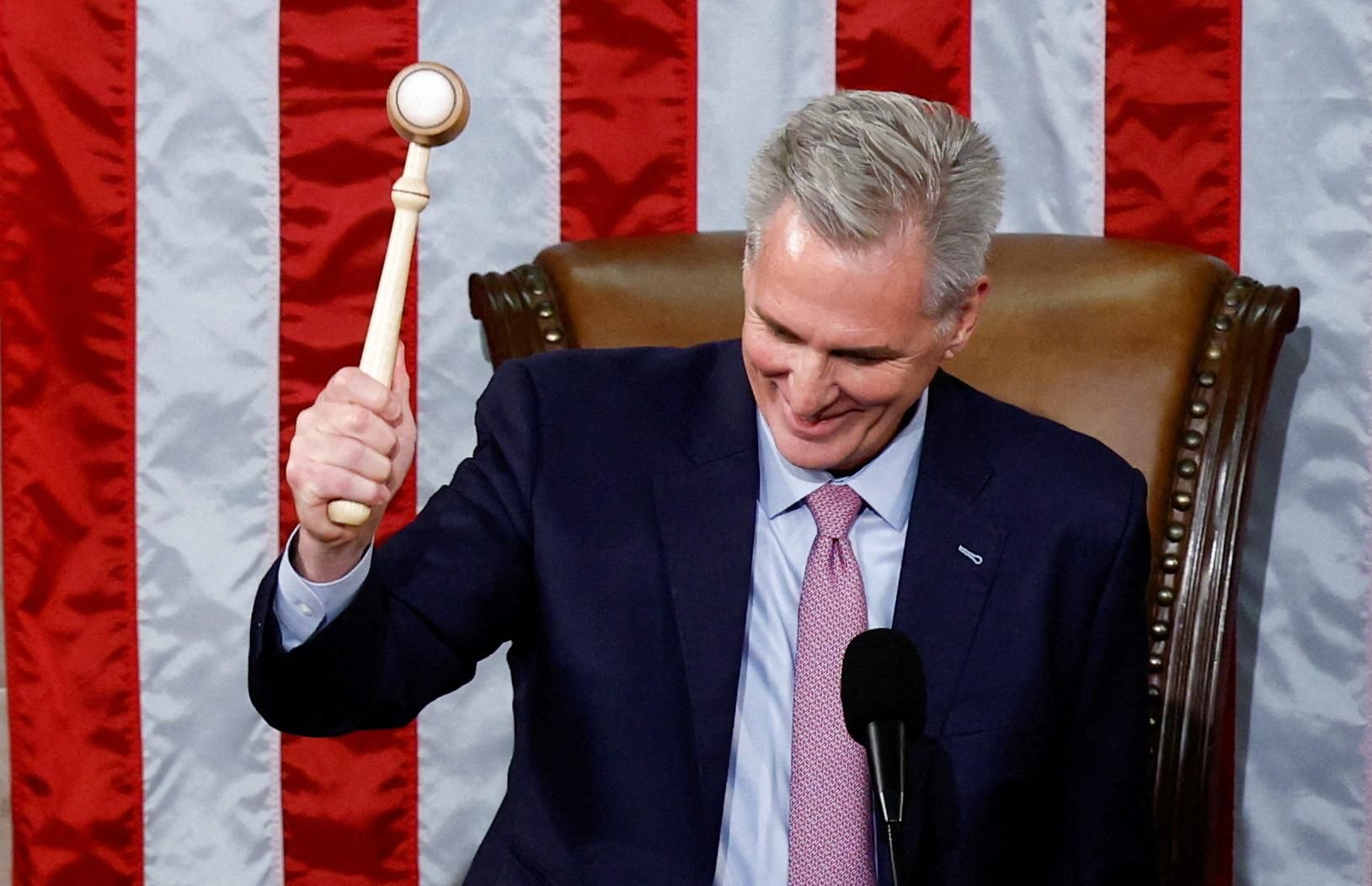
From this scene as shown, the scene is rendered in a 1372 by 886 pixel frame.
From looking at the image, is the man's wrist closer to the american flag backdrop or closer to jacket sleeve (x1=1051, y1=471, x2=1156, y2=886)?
jacket sleeve (x1=1051, y1=471, x2=1156, y2=886)

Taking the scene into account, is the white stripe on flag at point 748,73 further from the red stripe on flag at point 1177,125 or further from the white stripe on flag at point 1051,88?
the red stripe on flag at point 1177,125

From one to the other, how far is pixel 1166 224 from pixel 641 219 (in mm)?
716

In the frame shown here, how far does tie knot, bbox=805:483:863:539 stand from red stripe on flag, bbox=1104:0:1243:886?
0.82 m

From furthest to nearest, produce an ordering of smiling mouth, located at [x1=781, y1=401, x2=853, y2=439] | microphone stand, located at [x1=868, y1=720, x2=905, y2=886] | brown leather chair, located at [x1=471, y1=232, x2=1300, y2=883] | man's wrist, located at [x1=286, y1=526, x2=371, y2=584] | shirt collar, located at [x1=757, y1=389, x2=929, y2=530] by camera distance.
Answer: brown leather chair, located at [x1=471, y1=232, x2=1300, y2=883]
shirt collar, located at [x1=757, y1=389, x2=929, y2=530]
smiling mouth, located at [x1=781, y1=401, x2=853, y2=439]
man's wrist, located at [x1=286, y1=526, x2=371, y2=584]
microphone stand, located at [x1=868, y1=720, x2=905, y2=886]

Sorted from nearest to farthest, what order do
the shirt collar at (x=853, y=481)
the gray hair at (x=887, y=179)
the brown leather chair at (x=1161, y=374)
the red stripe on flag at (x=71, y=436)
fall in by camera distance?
the gray hair at (x=887, y=179), the shirt collar at (x=853, y=481), the brown leather chair at (x=1161, y=374), the red stripe on flag at (x=71, y=436)

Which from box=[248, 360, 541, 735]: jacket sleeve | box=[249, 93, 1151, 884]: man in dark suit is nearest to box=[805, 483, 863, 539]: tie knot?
box=[249, 93, 1151, 884]: man in dark suit

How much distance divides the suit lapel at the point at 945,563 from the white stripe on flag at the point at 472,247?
787 millimetres

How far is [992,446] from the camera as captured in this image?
69.1 inches

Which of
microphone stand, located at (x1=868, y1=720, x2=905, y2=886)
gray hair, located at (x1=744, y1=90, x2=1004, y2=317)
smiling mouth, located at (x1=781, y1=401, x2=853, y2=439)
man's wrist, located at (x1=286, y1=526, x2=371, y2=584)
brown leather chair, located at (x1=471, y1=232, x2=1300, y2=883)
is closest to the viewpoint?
microphone stand, located at (x1=868, y1=720, x2=905, y2=886)

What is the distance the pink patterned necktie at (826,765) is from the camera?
1.56m

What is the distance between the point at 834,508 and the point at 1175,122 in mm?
946

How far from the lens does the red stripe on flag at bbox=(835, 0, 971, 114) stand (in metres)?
2.25

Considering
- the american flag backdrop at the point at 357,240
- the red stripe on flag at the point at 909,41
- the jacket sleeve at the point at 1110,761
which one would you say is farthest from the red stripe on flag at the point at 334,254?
the jacket sleeve at the point at 1110,761

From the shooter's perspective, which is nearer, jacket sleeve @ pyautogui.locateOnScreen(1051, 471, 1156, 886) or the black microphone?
the black microphone
